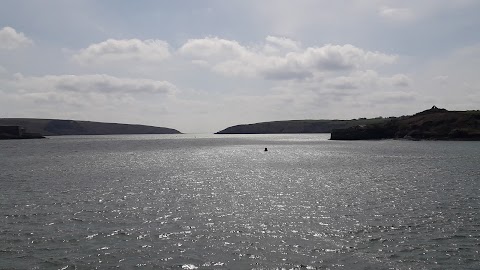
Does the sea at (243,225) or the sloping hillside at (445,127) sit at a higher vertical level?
the sloping hillside at (445,127)

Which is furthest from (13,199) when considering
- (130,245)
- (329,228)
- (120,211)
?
(329,228)

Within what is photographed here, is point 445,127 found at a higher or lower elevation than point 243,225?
higher

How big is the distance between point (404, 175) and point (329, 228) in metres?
37.6

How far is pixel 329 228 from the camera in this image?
93.9 ft

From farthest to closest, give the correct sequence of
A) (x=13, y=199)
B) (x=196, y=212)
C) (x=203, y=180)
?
(x=203, y=180) → (x=13, y=199) → (x=196, y=212)

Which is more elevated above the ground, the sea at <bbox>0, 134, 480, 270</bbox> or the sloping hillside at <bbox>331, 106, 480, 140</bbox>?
the sloping hillside at <bbox>331, 106, 480, 140</bbox>

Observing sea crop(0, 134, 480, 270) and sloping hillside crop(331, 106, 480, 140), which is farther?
sloping hillside crop(331, 106, 480, 140)

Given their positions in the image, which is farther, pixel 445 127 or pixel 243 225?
pixel 445 127

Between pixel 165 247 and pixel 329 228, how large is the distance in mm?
11310

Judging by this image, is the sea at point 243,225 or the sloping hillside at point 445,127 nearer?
the sea at point 243,225

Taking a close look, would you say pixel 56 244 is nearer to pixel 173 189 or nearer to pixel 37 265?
pixel 37 265

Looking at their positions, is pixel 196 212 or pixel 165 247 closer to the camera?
pixel 165 247

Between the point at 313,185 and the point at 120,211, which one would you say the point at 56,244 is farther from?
the point at 313,185

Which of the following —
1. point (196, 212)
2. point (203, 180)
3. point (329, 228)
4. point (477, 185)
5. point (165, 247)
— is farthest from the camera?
point (203, 180)
